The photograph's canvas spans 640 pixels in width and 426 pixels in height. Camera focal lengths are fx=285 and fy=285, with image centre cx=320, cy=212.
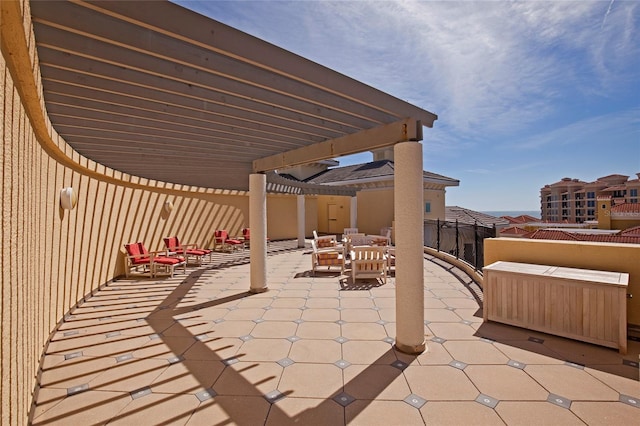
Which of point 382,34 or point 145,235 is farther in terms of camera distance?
point 145,235

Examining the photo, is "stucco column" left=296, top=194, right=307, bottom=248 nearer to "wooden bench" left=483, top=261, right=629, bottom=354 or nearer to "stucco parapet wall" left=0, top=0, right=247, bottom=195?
"stucco parapet wall" left=0, top=0, right=247, bottom=195

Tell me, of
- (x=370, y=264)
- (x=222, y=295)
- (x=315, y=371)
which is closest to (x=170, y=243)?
(x=222, y=295)

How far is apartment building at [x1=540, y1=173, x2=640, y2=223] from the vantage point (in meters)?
51.7

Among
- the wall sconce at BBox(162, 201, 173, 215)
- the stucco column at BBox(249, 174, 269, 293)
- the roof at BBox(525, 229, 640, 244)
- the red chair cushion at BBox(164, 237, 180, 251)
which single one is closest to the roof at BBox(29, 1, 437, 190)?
the stucco column at BBox(249, 174, 269, 293)

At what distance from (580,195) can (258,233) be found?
86.4 metres

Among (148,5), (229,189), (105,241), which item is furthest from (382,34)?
(229,189)

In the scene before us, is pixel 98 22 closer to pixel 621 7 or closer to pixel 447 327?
pixel 447 327

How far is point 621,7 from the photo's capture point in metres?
7.20

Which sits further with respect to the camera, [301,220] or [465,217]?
[465,217]

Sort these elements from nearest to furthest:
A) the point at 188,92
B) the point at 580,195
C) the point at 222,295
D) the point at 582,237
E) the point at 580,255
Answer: the point at 188,92, the point at 580,255, the point at 222,295, the point at 582,237, the point at 580,195

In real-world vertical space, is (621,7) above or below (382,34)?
above

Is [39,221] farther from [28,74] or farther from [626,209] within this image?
[626,209]

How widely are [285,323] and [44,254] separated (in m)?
3.51

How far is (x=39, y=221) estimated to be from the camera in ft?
11.3
